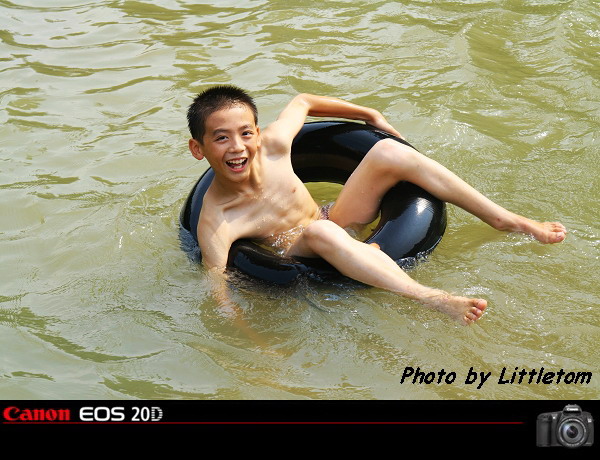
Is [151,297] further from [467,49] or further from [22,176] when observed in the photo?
[467,49]

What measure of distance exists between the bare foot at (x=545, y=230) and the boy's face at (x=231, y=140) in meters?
1.43

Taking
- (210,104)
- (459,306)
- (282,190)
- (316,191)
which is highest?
(210,104)

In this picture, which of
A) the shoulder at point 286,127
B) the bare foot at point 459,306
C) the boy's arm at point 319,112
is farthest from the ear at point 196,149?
the bare foot at point 459,306

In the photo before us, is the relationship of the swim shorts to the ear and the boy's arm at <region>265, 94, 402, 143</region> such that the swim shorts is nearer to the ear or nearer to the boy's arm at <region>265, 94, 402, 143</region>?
the boy's arm at <region>265, 94, 402, 143</region>

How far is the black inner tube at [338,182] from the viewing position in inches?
170

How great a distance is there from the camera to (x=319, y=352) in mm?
3920

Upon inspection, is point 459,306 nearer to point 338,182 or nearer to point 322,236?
point 322,236

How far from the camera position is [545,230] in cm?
455

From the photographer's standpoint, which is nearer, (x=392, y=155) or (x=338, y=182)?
(x=392, y=155)

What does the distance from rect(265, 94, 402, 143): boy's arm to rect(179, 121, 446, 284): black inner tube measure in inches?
2.9

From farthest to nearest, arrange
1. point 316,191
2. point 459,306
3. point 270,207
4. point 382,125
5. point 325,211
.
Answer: point 316,191 < point 382,125 < point 325,211 < point 270,207 < point 459,306

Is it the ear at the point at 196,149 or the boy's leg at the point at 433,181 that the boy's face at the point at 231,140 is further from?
the boy's leg at the point at 433,181
